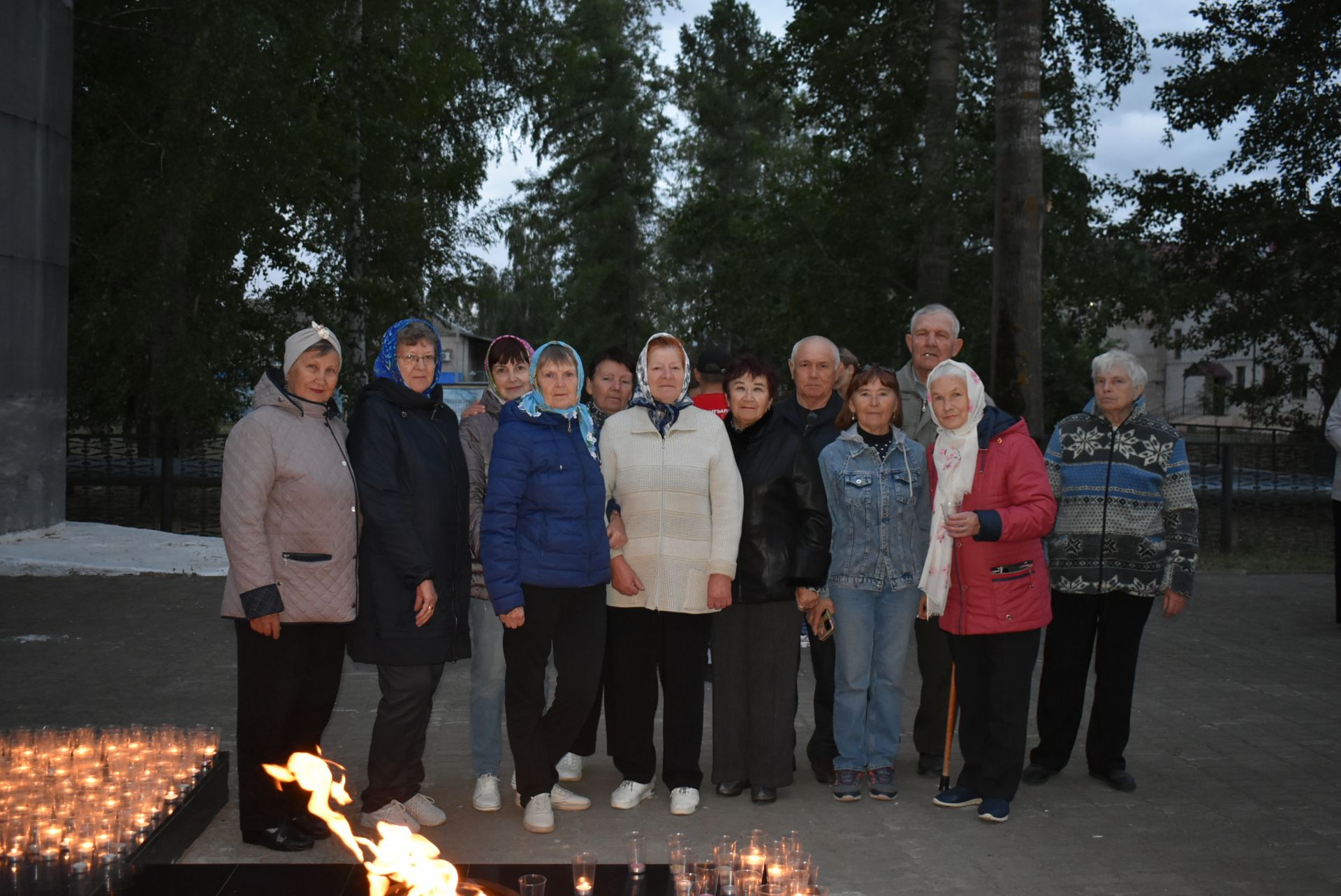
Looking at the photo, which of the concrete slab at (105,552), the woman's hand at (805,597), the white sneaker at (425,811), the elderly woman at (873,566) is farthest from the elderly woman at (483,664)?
the concrete slab at (105,552)

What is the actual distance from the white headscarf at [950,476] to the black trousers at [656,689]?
1051mm

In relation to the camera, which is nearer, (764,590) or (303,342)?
(303,342)

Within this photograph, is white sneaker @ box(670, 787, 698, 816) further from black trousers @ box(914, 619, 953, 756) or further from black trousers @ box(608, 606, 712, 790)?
→ black trousers @ box(914, 619, 953, 756)

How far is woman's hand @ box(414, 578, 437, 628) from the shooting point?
514 centimetres

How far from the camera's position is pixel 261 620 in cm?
490

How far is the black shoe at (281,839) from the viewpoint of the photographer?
16.6 ft

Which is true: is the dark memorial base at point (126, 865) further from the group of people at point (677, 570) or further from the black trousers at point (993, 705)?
the black trousers at point (993, 705)

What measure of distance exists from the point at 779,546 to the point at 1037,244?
8075mm

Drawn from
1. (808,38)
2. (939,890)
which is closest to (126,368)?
(808,38)

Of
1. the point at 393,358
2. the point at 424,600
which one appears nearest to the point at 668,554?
the point at 424,600

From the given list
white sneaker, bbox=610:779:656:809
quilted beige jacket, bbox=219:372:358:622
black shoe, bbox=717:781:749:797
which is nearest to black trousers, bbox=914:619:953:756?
black shoe, bbox=717:781:749:797

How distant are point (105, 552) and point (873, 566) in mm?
9864

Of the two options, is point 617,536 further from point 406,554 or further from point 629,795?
point 629,795

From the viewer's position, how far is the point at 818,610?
5891 mm
